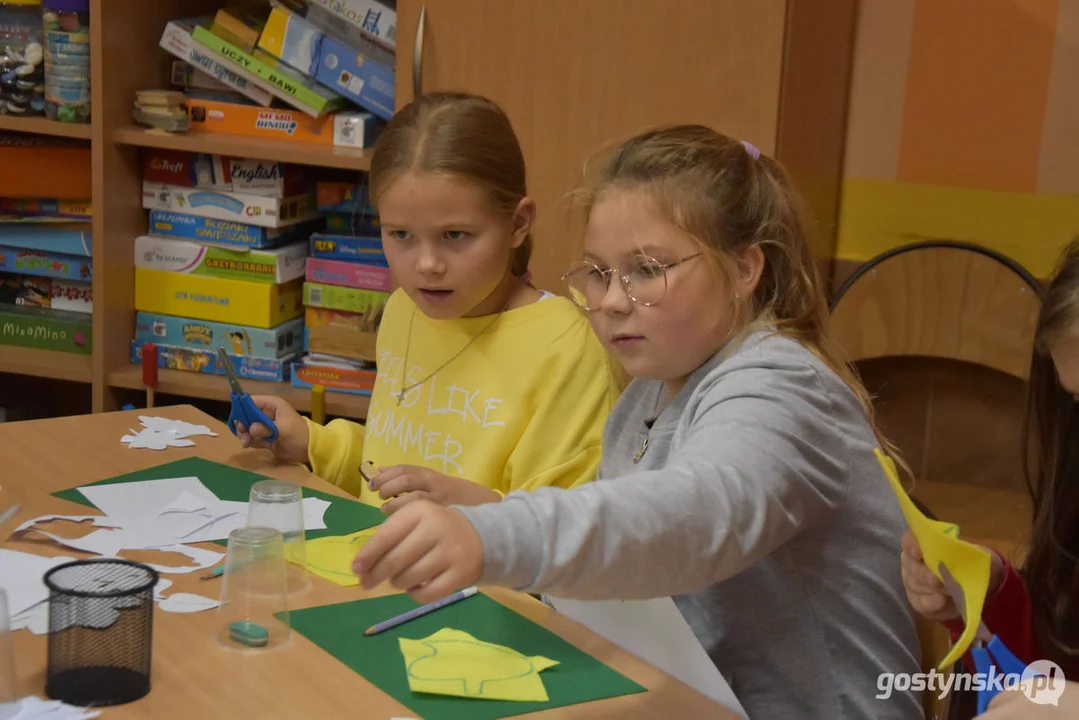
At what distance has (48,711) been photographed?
96cm

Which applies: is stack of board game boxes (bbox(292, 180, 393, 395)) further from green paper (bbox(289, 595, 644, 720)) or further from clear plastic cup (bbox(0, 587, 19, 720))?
clear plastic cup (bbox(0, 587, 19, 720))

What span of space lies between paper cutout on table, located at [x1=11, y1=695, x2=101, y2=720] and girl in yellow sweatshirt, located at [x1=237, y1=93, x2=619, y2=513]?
615 mm

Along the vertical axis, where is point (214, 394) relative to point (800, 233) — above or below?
below

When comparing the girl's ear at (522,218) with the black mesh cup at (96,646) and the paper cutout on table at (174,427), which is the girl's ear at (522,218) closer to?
the paper cutout on table at (174,427)

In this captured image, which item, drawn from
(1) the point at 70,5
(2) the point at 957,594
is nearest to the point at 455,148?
(2) the point at 957,594

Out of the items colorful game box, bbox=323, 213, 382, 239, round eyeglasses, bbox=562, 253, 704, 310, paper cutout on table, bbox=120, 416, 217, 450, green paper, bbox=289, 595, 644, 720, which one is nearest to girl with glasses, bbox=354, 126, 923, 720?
round eyeglasses, bbox=562, 253, 704, 310

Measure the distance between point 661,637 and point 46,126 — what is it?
6.22 ft

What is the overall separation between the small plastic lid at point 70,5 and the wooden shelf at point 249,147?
236 millimetres

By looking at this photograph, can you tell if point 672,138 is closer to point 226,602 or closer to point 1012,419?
point 226,602

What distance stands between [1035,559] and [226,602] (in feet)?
2.72

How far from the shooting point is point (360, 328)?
2.47m

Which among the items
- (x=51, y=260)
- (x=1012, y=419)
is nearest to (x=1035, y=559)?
(x=1012, y=419)

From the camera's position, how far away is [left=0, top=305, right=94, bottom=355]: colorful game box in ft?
8.66

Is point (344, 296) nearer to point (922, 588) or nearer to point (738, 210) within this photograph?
point (738, 210)
